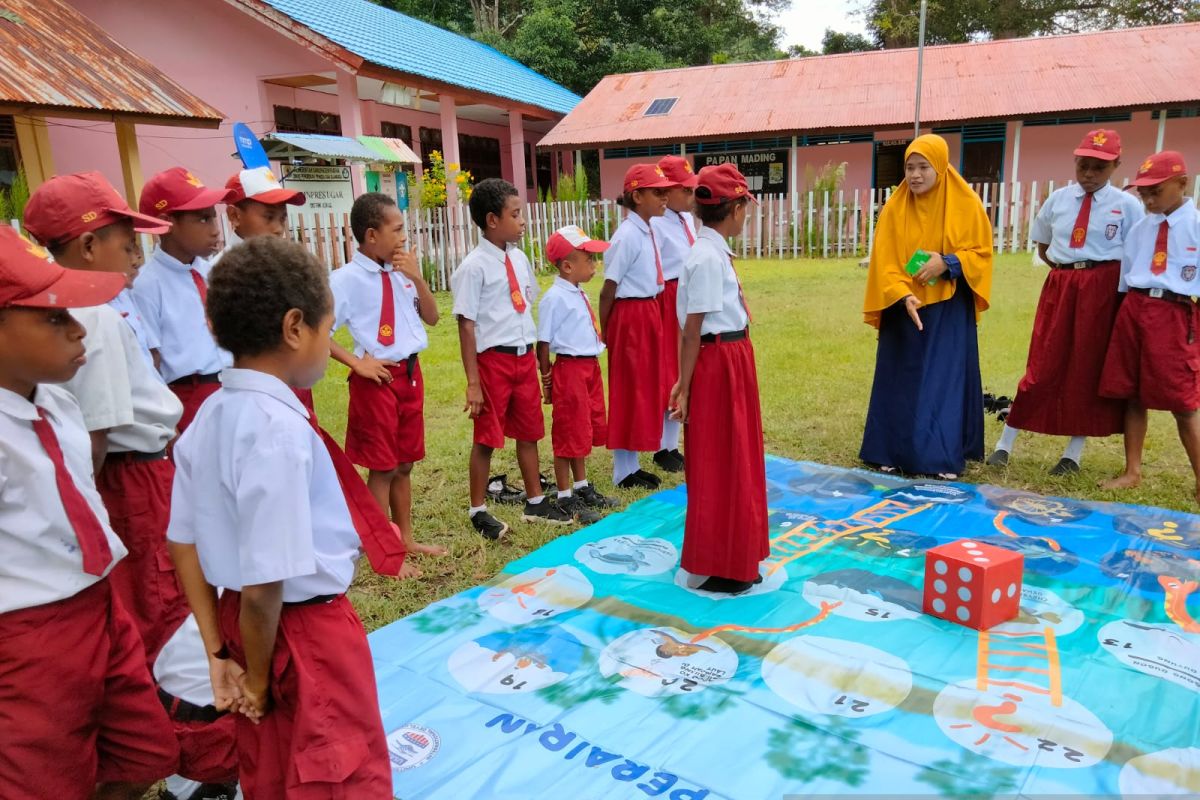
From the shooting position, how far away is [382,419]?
3.90 m

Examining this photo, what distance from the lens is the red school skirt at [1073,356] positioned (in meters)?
4.93

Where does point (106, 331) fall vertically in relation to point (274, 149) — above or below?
below

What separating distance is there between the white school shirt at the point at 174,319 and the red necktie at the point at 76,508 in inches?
49.4

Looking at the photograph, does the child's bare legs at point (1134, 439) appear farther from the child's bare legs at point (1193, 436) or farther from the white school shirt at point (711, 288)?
the white school shirt at point (711, 288)

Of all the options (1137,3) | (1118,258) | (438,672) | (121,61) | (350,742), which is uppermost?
(1137,3)

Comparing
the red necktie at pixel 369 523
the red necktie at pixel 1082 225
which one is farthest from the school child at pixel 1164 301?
the red necktie at pixel 369 523

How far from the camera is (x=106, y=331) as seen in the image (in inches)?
90.0

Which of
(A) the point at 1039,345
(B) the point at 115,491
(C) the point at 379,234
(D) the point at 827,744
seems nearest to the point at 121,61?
(C) the point at 379,234

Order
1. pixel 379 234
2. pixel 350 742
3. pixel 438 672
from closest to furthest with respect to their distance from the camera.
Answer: pixel 350 742 < pixel 438 672 < pixel 379 234

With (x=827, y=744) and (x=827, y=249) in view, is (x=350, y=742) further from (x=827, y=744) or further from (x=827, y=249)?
(x=827, y=249)

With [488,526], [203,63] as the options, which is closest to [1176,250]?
[488,526]

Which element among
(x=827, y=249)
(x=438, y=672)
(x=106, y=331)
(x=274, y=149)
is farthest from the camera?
(x=827, y=249)

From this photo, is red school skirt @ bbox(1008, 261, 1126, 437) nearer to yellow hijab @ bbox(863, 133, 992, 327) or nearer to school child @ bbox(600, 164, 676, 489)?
yellow hijab @ bbox(863, 133, 992, 327)

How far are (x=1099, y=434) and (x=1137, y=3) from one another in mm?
31494
